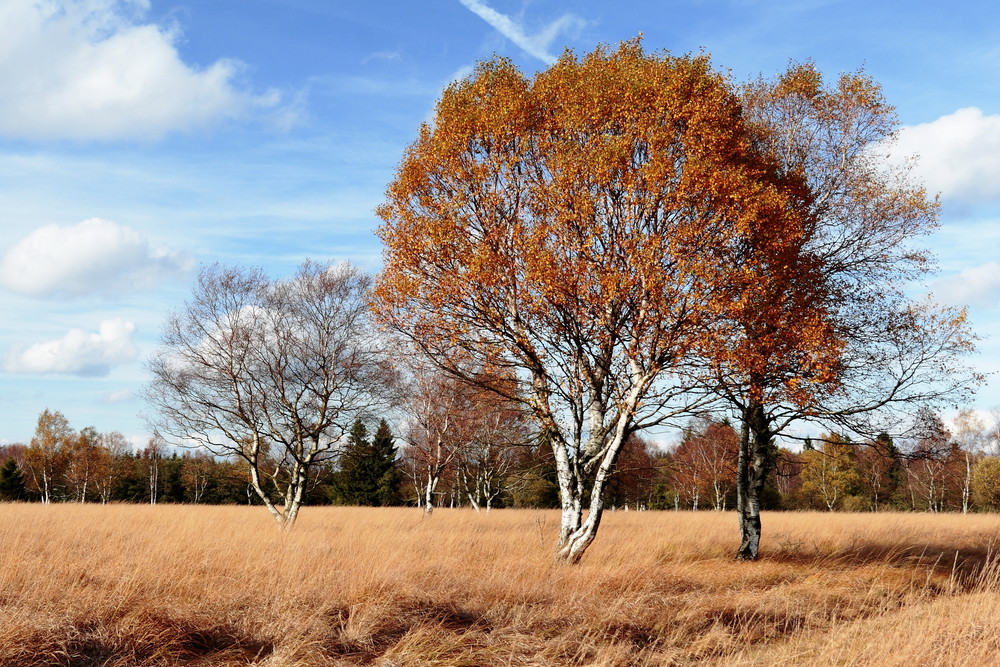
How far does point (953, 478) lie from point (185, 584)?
218ft

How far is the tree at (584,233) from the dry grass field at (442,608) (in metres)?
3.08

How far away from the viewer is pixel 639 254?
1192 cm

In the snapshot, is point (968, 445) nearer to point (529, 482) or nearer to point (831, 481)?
point (831, 481)

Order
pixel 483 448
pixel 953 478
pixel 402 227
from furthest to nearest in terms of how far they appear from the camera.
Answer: pixel 953 478, pixel 483 448, pixel 402 227

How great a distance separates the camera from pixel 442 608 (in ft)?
27.9

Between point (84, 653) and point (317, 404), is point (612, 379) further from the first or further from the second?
point (317, 404)

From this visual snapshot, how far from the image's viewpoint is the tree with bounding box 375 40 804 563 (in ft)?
39.9

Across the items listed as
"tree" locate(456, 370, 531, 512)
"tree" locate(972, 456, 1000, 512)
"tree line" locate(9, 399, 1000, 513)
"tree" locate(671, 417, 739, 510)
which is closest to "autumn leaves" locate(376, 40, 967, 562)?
"tree" locate(456, 370, 531, 512)

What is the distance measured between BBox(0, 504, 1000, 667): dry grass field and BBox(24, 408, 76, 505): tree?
51361mm

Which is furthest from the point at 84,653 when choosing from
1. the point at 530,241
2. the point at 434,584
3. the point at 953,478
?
the point at 953,478

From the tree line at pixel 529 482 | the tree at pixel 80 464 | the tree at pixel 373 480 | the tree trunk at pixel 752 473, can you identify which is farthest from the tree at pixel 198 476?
the tree trunk at pixel 752 473

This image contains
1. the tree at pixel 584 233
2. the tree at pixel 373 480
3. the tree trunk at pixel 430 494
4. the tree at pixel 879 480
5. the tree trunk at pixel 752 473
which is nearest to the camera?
the tree at pixel 584 233

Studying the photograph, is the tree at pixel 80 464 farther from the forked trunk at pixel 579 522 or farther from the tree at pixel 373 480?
the forked trunk at pixel 579 522

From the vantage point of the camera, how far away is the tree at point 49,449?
5694cm
